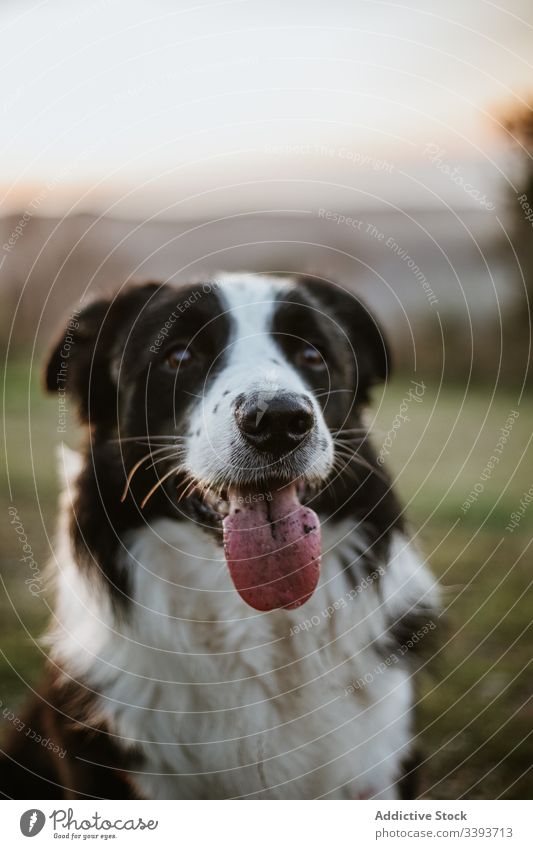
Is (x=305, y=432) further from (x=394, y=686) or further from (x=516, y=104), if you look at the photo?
(x=516, y=104)

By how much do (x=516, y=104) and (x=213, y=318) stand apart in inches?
58.1

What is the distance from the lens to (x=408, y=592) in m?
2.52

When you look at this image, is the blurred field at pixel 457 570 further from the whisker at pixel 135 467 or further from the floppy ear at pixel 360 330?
the whisker at pixel 135 467

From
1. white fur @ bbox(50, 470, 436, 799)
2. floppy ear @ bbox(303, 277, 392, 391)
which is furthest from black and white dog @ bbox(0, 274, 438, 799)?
floppy ear @ bbox(303, 277, 392, 391)

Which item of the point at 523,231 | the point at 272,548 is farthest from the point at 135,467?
the point at 523,231

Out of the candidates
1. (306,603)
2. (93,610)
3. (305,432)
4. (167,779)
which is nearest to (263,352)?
(305,432)

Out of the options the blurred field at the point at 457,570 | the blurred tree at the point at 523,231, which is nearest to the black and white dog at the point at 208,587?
the blurred field at the point at 457,570

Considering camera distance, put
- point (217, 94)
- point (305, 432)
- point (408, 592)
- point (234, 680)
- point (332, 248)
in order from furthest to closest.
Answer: point (332, 248) < point (217, 94) < point (408, 592) < point (234, 680) < point (305, 432)

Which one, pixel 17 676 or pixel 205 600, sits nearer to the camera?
pixel 205 600

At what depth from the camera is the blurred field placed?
2873mm

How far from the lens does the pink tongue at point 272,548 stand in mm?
2186

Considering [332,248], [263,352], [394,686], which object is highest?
[332,248]

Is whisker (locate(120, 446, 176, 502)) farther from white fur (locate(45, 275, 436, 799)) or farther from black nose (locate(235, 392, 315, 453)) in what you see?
black nose (locate(235, 392, 315, 453))
